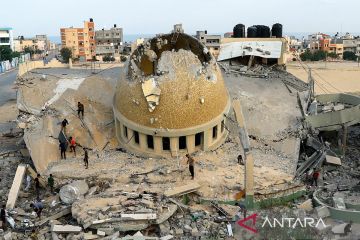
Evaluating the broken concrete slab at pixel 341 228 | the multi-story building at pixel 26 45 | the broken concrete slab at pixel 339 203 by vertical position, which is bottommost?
the broken concrete slab at pixel 341 228

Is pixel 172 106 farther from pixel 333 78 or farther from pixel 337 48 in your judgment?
pixel 337 48

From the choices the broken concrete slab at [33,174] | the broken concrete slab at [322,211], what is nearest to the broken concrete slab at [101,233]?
the broken concrete slab at [33,174]

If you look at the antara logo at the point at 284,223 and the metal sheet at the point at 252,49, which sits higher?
the metal sheet at the point at 252,49

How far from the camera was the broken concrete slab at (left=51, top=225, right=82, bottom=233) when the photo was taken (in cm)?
1339

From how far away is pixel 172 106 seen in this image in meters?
18.4

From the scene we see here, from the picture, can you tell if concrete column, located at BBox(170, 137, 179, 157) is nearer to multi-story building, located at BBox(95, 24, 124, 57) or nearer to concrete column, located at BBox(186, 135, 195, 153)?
concrete column, located at BBox(186, 135, 195, 153)

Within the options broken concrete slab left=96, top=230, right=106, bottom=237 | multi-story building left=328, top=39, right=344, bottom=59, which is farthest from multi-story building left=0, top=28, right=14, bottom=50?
broken concrete slab left=96, top=230, right=106, bottom=237

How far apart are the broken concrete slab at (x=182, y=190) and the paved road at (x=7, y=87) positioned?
1282 inches

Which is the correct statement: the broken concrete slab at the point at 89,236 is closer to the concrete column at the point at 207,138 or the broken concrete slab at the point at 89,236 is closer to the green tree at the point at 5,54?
the concrete column at the point at 207,138

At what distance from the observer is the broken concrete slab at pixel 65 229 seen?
13.4 metres

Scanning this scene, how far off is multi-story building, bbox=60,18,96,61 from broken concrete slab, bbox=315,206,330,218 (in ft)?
289

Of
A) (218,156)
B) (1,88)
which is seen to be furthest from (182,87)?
(1,88)

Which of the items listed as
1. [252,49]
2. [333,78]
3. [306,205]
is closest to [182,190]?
[306,205]

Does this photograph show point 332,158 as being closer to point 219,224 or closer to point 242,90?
point 242,90
